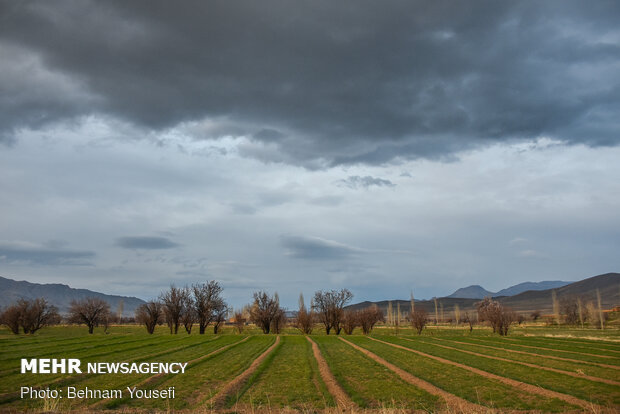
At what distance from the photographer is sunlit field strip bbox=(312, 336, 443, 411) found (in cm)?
1723

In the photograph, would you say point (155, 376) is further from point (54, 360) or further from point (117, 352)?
point (117, 352)

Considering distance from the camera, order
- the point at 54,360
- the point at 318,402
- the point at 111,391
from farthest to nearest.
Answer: the point at 54,360
the point at 111,391
the point at 318,402

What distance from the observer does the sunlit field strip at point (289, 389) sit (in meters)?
17.0

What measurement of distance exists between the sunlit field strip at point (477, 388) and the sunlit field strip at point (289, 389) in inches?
255

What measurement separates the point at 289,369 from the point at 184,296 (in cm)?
5734

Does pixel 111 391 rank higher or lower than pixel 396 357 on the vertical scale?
higher

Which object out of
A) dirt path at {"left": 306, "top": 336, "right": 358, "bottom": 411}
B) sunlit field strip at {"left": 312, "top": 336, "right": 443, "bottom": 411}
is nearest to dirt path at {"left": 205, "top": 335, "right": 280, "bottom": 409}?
dirt path at {"left": 306, "top": 336, "right": 358, "bottom": 411}

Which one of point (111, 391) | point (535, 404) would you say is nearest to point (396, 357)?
point (535, 404)

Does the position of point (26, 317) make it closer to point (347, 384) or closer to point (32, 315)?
point (32, 315)

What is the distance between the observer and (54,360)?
28531 millimetres

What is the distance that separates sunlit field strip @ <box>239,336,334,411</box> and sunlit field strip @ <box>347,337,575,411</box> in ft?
21.3

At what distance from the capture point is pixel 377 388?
20.5m

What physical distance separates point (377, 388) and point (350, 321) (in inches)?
2238

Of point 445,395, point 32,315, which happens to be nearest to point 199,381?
point 445,395
